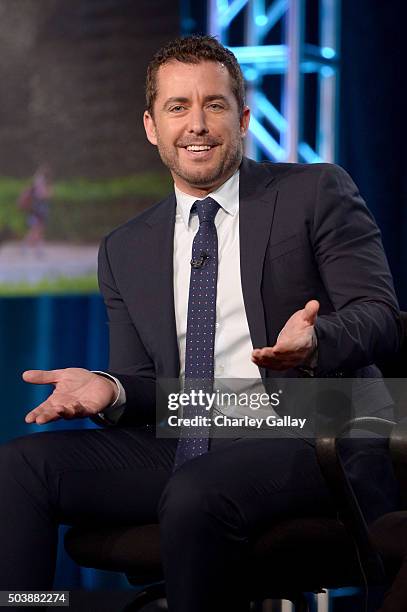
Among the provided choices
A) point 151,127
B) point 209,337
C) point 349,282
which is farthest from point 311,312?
point 151,127

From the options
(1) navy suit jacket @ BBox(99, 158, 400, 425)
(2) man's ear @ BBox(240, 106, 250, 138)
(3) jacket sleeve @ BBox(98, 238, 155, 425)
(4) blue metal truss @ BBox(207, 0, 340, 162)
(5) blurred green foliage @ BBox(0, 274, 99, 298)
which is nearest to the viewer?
(1) navy suit jacket @ BBox(99, 158, 400, 425)

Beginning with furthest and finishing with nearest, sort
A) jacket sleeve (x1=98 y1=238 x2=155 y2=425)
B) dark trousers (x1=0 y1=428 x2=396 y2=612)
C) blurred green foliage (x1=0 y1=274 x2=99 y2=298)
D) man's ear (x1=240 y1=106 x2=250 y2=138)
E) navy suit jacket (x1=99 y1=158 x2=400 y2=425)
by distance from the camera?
blurred green foliage (x1=0 y1=274 x2=99 y2=298) → man's ear (x1=240 y1=106 x2=250 y2=138) → jacket sleeve (x1=98 y1=238 x2=155 y2=425) → navy suit jacket (x1=99 y1=158 x2=400 y2=425) → dark trousers (x1=0 y1=428 x2=396 y2=612)

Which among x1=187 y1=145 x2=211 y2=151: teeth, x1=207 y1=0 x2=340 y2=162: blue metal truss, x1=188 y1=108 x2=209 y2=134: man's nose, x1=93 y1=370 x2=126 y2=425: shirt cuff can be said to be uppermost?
x1=207 y1=0 x2=340 y2=162: blue metal truss

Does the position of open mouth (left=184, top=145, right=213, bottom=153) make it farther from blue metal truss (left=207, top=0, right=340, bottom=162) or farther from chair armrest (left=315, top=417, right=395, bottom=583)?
blue metal truss (left=207, top=0, right=340, bottom=162)

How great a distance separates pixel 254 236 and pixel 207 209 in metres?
0.14

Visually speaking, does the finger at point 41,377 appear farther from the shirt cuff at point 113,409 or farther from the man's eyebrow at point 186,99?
the man's eyebrow at point 186,99

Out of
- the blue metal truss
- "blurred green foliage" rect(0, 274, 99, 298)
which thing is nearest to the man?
the blue metal truss

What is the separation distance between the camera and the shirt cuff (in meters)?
2.18

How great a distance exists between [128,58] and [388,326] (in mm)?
2165

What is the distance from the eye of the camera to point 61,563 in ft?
12.5

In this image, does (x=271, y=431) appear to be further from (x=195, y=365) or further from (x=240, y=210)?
(x=240, y=210)

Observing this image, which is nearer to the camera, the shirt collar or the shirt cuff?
the shirt cuff

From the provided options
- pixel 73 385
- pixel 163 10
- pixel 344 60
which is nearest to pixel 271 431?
pixel 73 385

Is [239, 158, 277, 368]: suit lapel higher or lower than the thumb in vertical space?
higher
